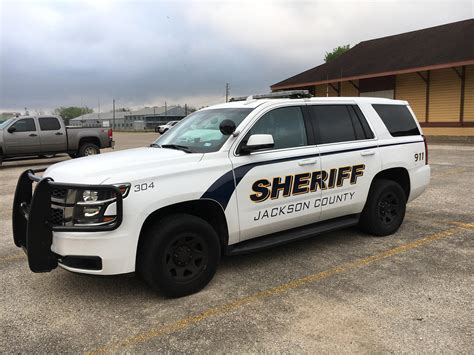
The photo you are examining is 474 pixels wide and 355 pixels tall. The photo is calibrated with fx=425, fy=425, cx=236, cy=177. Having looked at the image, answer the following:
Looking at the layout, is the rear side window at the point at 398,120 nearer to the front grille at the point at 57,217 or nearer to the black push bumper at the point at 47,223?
the black push bumper at the point at 47,223

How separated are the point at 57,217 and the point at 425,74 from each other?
83.1 feet

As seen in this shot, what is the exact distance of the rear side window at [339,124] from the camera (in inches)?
195

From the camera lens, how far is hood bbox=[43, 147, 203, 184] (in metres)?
3.55

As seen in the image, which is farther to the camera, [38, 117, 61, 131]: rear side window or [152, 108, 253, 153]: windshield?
[38, 117, 61, 131]: rear side window

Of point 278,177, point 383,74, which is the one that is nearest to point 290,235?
point 278,177

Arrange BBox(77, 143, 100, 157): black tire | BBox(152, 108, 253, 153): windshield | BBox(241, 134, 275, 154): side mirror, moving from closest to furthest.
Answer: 1. BBox(241, 134, 275, 154): side mirror
2. BBox(152, 108, 253, 153): windshield
3. BBox(77, 143, 100, 157): black tire

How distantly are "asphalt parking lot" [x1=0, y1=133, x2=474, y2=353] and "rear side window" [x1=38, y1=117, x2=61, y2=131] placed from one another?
1190cm

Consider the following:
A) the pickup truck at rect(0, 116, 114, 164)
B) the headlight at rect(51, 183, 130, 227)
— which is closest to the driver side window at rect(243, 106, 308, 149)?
the headlight at rect(51, 183, 130, 227)

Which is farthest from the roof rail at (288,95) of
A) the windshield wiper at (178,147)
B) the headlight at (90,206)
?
the headlight at (90,206)

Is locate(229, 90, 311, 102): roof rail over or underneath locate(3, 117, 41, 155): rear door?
over

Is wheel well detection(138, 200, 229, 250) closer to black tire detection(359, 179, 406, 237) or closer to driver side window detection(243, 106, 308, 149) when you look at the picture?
driver side window detection(243, 106, 308, 149)

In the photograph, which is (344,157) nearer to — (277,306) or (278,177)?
(278,177)

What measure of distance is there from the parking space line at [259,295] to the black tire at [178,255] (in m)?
0.36

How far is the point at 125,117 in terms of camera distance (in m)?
111
